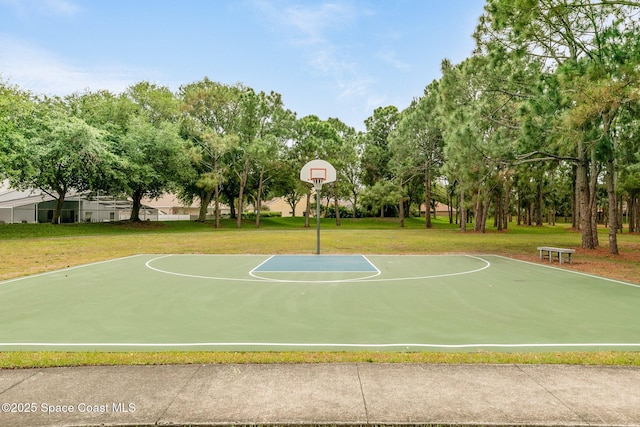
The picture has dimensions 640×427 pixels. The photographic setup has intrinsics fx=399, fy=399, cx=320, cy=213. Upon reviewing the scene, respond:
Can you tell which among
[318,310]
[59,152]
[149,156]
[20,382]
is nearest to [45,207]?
[59,152]

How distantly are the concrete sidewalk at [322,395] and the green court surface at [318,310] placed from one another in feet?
3.09

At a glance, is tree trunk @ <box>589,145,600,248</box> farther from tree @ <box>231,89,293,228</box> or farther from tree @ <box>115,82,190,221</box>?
tree @ <box>115,82,190,221</box>

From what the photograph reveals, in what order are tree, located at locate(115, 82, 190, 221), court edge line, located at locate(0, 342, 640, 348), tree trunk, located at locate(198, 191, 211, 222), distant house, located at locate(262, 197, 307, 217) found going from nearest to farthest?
court edge line, located at locate(0, 342, 640, 348), tree, located at locate(115, 82, 190, 221), tree trunk, located at locate(198, 191, 211, 222), distant house, located at locate(262, 197, 307, 217)

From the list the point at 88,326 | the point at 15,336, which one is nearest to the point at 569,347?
the point at 88,326

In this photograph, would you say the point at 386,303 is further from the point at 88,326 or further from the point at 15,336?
the point at 15,336

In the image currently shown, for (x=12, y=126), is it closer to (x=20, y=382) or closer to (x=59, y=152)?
(x=59, y=152)

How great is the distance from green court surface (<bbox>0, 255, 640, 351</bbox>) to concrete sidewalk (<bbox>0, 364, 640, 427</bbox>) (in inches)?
37.1

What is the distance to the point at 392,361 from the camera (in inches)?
162

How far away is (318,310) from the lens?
651cm

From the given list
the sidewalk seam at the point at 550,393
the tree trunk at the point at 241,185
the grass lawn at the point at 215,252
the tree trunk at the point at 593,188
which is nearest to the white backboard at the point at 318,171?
the grass lawn at the point at 215,252

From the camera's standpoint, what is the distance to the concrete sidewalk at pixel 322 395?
2.91 metres

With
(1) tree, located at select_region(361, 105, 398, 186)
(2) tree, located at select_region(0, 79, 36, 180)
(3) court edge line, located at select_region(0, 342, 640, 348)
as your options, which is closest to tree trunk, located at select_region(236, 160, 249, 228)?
(1) tree, located at select_region(361, 105, 398, 186)

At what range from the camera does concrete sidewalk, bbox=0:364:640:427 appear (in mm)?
2908

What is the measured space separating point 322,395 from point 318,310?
10.7 feet
